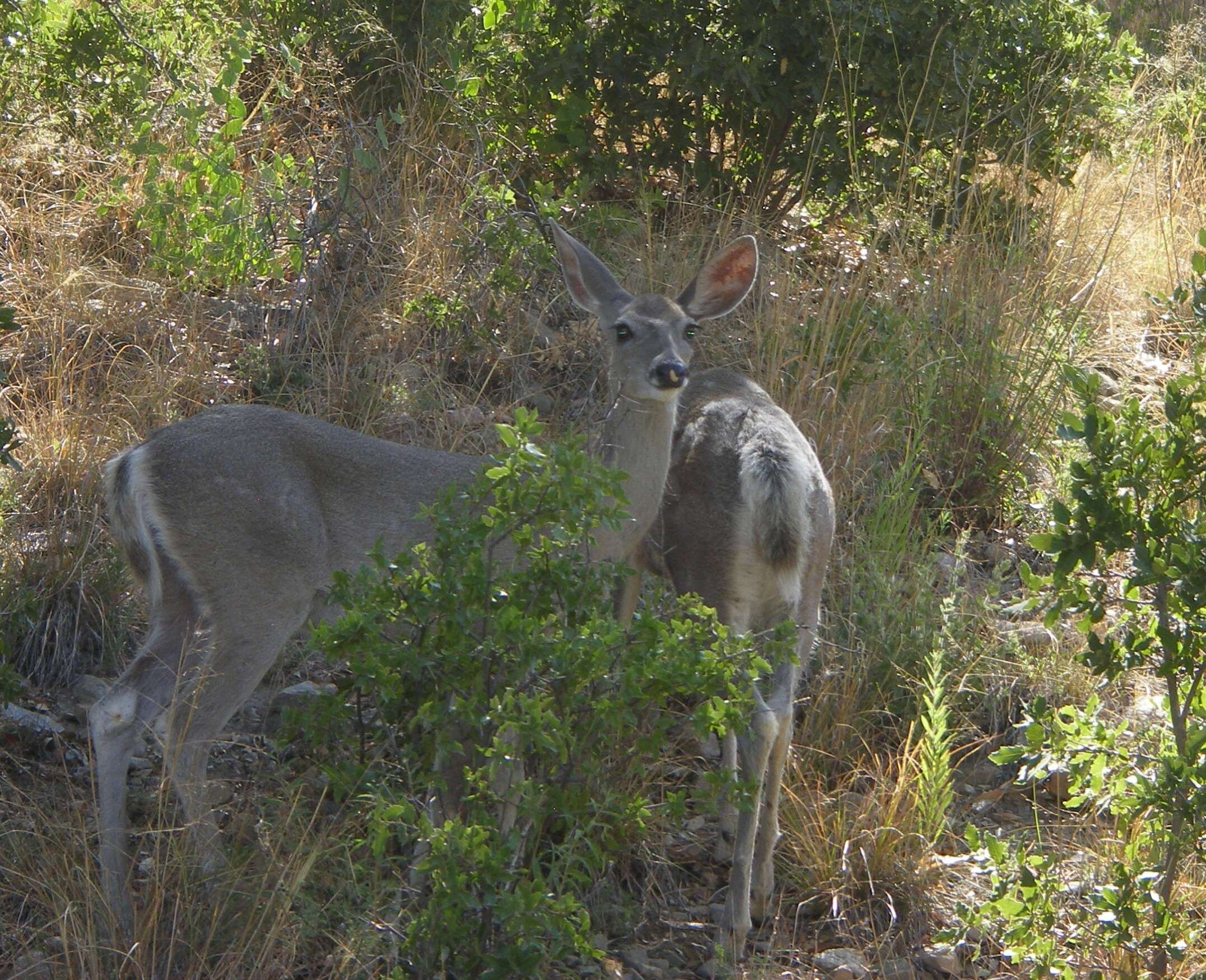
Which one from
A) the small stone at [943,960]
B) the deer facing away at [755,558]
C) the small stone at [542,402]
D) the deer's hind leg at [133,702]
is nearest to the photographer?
the deer's hind leg at [133,702]

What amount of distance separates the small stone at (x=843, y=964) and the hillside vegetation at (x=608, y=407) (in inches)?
2.7

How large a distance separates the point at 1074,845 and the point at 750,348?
3.01 m

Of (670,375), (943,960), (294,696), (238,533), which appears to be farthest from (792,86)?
(943,960)

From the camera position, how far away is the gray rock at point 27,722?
4770mm

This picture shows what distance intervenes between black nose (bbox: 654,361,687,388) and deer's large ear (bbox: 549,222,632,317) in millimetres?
723

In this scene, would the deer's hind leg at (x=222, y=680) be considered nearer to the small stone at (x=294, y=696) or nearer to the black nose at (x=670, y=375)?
the small stone at (x=294, y=696)

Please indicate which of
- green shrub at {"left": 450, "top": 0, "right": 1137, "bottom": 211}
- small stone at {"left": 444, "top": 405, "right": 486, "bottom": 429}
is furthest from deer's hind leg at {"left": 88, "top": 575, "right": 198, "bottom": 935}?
green shrub at {"left": 450, "top": 0, "right": 1137, "bottom": 211}

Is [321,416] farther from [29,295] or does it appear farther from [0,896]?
[0,896]

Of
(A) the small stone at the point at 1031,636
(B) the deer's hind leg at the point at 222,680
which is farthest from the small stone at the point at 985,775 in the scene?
(B) the deer's hind leg at the point at 222,680

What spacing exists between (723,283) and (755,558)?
62.3 inches

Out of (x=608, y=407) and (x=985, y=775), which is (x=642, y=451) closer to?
(x=608, y=407)

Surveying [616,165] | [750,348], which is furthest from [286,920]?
[616,165]

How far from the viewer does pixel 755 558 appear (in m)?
4.68

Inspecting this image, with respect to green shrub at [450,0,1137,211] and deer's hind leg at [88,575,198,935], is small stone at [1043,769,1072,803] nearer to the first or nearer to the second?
deer's hind leg at [88,575,198,935]
